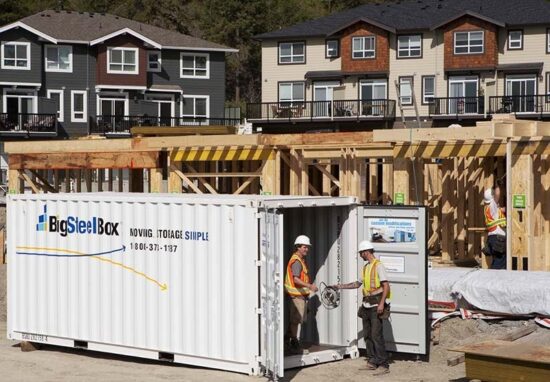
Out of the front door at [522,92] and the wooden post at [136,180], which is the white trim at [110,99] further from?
the wooden post at [136,180]

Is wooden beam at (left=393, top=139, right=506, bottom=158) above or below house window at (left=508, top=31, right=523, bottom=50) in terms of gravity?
below

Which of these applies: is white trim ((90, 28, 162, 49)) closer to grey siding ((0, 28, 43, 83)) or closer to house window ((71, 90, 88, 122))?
house window ((71, 90, 88, 122))

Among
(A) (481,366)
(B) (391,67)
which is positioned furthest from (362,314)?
(B) (391,67)

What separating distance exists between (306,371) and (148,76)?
165 feet

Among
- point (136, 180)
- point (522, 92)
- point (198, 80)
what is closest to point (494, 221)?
point (136, 180)

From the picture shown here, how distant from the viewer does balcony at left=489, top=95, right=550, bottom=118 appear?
55.9 metres

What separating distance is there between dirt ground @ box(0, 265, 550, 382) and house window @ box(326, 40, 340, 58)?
47.0 metres

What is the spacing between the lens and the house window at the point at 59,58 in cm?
6169

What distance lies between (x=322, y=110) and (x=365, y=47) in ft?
14.6

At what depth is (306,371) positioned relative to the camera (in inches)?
590

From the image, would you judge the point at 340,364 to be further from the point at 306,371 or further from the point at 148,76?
the point at 148,76

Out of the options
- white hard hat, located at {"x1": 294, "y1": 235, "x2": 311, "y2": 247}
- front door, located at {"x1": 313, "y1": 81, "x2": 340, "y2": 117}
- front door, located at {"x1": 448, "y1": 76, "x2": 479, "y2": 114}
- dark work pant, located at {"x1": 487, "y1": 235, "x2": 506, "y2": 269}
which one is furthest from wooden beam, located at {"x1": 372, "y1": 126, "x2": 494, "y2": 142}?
front door, located at {"x1": 313, "y1": 81, "x2": 340, "y2": 117}

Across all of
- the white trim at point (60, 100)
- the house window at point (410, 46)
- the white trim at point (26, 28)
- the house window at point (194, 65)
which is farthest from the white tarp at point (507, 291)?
the house window at point (194, 65)

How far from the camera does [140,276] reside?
51.0ft
